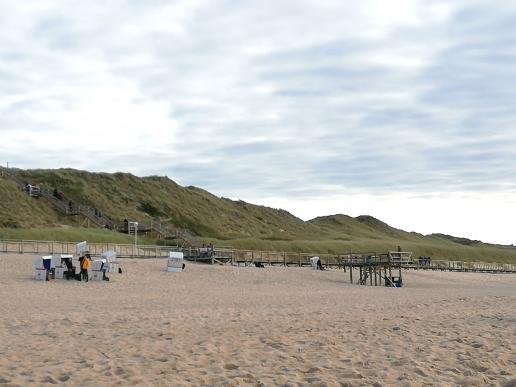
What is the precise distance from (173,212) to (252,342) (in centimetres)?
7850

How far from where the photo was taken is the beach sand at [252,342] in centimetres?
815

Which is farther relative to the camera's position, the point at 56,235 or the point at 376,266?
the point at 56,235

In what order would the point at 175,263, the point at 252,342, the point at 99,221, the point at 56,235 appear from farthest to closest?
the point at 99,221 < the point at 56,235 < the point at 175,263 < the point at 252,342

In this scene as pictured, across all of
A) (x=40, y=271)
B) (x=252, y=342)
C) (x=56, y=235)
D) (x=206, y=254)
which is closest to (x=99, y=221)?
(x=56, y=235)

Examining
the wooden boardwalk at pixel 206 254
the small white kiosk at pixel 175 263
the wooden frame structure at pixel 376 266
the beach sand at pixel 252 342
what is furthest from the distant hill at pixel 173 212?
the beach sand at pixel 252 342

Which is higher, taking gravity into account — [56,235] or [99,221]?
[99,221]

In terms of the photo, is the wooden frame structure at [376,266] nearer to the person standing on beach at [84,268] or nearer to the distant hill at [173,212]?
the person standing on beach at [84,268]

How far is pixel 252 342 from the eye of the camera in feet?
35.0

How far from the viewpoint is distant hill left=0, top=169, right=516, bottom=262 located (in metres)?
64.2

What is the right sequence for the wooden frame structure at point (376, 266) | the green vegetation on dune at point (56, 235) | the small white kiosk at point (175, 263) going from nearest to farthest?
the small white kiosk at point (175, 263) < the wooden frame structure at point (376, 266) < the green vegetation on dune at point (56, 235)

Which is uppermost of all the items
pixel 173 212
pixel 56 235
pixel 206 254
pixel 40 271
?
pixel 173 212

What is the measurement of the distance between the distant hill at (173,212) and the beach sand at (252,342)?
44.4m

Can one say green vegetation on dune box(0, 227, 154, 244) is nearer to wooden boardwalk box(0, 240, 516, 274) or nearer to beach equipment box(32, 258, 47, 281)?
wooden boardwalk box(0, 240, 516, 274)

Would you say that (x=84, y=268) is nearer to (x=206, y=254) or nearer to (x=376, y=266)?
(x=206, y=254)
